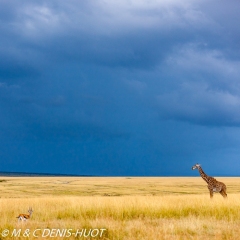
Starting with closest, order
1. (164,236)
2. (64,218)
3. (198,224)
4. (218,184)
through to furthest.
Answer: (164,236), (198,224), (64,218), (218,184)

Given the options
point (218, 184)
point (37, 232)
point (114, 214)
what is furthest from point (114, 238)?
point (218, 184)

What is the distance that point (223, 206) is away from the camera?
15.6 m

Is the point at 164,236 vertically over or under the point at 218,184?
under

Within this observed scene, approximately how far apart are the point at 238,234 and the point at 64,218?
22.5 feet

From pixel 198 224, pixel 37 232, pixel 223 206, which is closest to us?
pixel 37 232

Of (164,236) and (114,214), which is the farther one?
(114,214)

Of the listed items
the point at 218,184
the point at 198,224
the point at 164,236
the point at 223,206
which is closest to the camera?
the point at 164,236

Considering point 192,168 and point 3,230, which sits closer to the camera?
point 3,230

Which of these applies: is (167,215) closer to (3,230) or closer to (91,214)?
(91,214)

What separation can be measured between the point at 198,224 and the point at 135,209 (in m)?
4.05

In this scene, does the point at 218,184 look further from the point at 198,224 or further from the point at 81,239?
the point at 81,239

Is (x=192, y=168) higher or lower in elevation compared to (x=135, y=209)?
higher

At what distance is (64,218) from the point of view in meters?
14.0

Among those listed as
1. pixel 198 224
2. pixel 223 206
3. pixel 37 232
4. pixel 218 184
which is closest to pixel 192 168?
pixel 218 184
